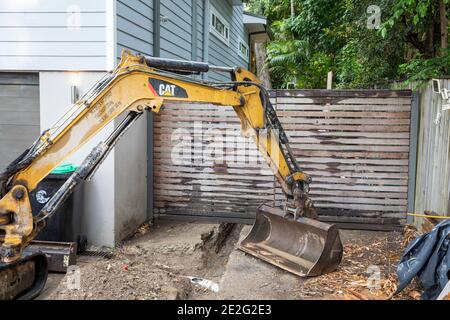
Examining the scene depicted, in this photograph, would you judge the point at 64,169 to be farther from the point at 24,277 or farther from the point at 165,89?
the point at 165,89

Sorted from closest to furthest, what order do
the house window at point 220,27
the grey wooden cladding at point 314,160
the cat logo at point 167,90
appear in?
1. the cat logo at point 167,90
2. the grey wooden cladding at point 314,160
3. the house window at point 220,27

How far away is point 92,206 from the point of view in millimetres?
6156

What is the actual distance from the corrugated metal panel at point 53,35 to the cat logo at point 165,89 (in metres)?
2.05

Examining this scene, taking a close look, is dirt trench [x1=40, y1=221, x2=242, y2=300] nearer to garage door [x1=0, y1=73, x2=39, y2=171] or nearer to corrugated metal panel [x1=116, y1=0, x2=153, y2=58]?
garage door [x1=0, y1=73, x2=39, y2=171]

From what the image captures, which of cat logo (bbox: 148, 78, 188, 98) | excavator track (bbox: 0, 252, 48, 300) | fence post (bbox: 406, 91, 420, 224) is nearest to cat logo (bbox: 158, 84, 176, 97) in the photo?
cat logo (bbox: 148, 78, 188, 98)

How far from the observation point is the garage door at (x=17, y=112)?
6336 mm

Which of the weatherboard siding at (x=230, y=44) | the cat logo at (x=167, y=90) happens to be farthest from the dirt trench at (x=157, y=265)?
the weatherboard siding at (x=230, y=44)

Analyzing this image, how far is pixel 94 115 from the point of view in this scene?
3984mm

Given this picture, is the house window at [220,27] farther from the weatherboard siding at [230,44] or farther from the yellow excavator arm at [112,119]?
the yellow excavator arm at [112,119]

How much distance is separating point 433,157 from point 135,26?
4559 millimetres

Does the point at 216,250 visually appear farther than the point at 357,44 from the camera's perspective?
No

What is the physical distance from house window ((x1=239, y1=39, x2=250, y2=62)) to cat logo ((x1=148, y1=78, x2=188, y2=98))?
42.0ft

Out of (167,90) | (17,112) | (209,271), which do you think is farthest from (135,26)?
(209,271)

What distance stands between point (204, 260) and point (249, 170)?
187 centimetres
